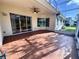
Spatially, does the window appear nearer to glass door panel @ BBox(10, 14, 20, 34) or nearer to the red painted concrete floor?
glass door panel @ BBox(10, 14, 20, 34)

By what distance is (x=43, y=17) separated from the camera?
11.8 metres

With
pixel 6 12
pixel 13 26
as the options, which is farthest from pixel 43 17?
pixel 6 12

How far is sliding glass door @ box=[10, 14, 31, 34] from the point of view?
7.84 meters

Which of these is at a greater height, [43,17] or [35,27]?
[43,17]

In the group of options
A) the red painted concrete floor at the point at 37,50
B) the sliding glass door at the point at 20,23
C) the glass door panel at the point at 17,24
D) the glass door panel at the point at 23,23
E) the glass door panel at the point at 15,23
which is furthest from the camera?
the glass door panel at the point at 23,23

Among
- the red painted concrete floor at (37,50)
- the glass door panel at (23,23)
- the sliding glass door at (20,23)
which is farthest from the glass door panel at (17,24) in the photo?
the red painted concrete floor at (37,50)

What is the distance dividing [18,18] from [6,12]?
1590 millimetres

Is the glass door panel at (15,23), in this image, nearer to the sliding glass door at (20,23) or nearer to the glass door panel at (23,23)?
the sliding glass door at (20,23)

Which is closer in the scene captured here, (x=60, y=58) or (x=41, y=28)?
(x=60, y=58)

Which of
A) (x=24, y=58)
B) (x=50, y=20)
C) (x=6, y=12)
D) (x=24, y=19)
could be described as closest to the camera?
(x=24, y=58)

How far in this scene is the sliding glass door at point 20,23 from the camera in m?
7.84

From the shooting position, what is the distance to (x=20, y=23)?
8594 millimetres

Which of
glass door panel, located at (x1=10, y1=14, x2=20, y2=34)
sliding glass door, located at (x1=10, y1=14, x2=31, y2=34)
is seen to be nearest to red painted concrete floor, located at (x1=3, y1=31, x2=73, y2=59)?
glass door panel, located at (x1=10, y1=14, x2=20, y2=34)

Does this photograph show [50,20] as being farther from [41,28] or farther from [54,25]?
[41,28]
